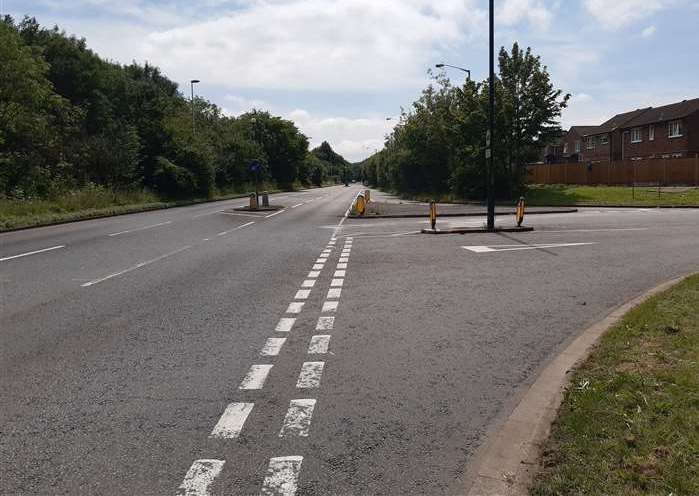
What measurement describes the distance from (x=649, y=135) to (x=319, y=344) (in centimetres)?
6054

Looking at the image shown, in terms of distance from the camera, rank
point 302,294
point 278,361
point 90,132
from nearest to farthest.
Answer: point 278,361 → point 302,294 → point 90,132

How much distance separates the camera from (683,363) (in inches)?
199

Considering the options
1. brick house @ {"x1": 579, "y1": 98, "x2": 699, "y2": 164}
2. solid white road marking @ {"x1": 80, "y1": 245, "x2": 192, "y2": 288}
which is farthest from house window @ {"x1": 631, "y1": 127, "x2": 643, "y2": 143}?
solid white road marking @ {"x1": 80, "y1": 245, "x2": 192, "y2": 288}

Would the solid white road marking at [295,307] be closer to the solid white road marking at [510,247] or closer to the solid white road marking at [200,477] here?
the solid white road marking at [200,477]

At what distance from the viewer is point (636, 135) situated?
60750 mm

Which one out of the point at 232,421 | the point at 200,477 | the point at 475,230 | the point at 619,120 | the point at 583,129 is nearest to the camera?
the point at 200,477

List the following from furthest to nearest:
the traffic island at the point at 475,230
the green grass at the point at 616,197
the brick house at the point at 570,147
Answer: the brick house at the point at 570,147 → the green grass at the point at 616,197 → the traffic island at the point at 475,230

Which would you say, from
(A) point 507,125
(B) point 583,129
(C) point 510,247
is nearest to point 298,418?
(C) point 510,247

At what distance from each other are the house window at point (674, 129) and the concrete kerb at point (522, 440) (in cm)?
5602

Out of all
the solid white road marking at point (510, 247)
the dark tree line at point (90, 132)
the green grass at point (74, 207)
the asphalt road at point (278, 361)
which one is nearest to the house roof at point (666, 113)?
the dark tree line at point (90, 132)

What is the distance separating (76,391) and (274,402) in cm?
169

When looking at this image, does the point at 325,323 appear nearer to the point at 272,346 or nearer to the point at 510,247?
the point at 272,346

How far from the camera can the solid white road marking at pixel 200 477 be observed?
3432 mm

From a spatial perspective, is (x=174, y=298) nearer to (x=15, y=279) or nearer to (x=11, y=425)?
(x=15, y=279)
